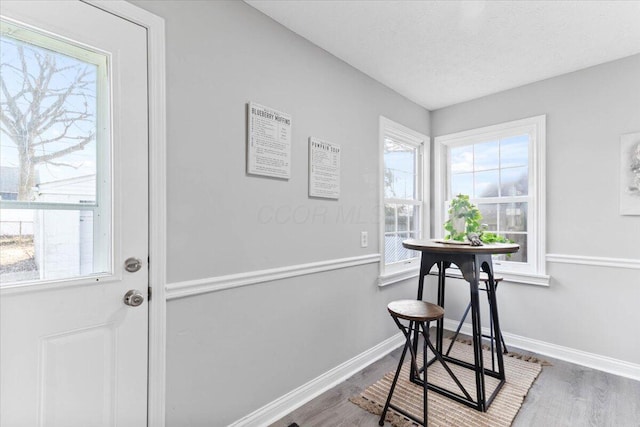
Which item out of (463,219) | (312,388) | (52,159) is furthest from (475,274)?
(52,159)

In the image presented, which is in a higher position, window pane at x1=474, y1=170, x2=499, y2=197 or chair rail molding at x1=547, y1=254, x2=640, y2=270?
window pane at x1=474, y1=170, x2=499, y2=197

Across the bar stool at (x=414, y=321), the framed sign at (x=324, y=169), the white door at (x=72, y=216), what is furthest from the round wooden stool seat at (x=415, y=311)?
the white door at (x=72, y=216)

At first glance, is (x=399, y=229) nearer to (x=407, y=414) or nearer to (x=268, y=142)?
(x=407, y=414)

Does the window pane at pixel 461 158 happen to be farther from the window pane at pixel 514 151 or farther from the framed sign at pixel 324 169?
the framed sign at pixel 324 169

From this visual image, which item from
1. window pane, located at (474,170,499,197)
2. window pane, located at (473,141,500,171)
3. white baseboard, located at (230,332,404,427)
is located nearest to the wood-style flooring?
white baseboard, located at (230,332,404,427)

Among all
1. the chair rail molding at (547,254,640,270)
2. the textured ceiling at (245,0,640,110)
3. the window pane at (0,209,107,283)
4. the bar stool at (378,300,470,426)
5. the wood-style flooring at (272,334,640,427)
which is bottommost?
the wood-style flooring at (272,334,640,427)

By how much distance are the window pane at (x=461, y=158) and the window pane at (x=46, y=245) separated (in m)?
3.33

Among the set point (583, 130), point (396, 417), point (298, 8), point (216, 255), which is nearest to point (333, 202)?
point (216, 255)

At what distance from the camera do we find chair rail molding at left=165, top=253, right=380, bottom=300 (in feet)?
4.74

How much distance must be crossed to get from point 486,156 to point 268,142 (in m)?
2.48

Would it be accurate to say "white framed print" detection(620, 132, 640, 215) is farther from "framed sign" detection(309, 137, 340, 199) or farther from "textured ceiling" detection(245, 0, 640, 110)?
"framed sign" detection(309, 137, 340, 199)

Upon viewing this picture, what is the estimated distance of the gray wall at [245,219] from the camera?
1.46m

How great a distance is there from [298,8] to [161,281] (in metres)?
1.70

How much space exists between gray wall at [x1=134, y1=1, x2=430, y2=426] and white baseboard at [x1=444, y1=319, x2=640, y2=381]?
1603mm
